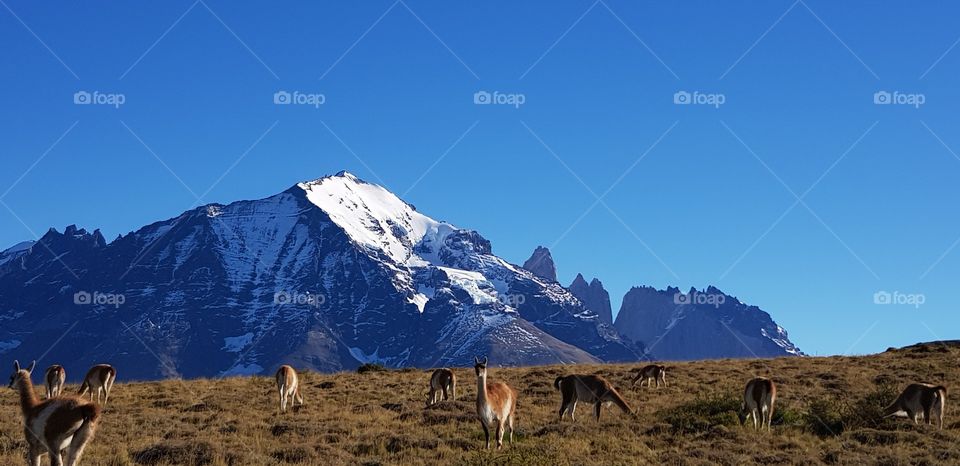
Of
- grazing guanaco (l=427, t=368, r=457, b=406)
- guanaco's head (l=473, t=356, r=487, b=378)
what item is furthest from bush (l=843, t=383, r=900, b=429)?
grazing guanaco (l=427, t=368, r=457, b=406)

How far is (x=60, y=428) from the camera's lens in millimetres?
14242

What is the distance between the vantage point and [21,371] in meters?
15.7

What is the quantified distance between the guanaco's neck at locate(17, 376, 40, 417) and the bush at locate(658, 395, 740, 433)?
14.8 metres

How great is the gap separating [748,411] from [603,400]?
386 cm

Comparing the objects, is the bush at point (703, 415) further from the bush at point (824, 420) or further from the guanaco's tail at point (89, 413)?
the guanaco's tail at point (89, 413)

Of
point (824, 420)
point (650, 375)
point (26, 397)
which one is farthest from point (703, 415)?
point (26, 397)

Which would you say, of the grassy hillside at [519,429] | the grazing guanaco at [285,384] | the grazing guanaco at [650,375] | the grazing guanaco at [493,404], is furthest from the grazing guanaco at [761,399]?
the grazing guanaco at [285,384]

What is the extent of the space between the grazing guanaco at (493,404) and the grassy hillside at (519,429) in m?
0.57

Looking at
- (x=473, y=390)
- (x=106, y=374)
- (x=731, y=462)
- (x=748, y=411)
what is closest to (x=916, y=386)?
(x=748, y=411)

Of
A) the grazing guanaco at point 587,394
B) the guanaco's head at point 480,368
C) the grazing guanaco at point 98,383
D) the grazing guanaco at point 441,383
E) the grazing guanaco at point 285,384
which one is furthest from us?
the grazing guanaco at point 441,383

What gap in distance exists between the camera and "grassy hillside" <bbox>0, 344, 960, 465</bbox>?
19047 millimetres

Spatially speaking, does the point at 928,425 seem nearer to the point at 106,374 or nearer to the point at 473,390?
the point at 473,390

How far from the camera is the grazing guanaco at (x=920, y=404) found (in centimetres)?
2256

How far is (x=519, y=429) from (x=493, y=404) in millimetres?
3367
